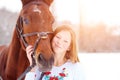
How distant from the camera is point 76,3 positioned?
2869 mm

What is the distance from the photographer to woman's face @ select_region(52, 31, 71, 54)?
126cm

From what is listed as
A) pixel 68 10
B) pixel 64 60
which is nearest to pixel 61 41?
pixel 64 60

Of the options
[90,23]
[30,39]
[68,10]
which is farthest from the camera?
[90,23]

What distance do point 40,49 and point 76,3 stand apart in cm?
176

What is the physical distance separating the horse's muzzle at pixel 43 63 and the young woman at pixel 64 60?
0.28ft

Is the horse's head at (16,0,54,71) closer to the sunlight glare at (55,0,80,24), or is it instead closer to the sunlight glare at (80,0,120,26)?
the sunlight glare at (55,0,80,24)

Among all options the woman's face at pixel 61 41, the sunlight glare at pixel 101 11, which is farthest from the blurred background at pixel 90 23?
the woman's face at pixel 61 41

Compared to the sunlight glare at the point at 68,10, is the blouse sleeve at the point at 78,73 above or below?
below

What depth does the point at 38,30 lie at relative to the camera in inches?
48.1

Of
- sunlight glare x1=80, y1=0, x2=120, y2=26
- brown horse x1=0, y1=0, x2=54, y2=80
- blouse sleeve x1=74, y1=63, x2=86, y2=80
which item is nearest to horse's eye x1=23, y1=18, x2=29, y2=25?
brown horse x1=0, y1=0, x2=54, y2=80

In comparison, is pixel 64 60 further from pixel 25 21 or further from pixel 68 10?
pixel 68 10

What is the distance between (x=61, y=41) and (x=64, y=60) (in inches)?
3.9

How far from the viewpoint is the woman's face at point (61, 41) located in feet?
4.13

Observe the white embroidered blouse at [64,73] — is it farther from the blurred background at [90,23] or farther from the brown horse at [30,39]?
the blurred background at [90,23]
